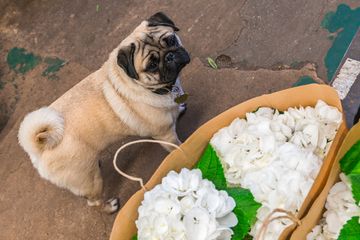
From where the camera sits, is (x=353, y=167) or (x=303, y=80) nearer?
(x=353, y=167)

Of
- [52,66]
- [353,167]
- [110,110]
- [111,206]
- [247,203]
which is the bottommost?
[111,206]

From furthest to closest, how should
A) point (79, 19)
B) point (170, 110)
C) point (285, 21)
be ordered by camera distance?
point (79, 19) → point (285, 21) → point (170, 110)

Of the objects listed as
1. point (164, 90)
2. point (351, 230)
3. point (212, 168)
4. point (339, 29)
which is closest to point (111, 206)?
point (164, 90)

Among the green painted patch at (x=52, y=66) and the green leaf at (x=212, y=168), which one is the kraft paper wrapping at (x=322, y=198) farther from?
the green painted patch at (x=52, y=66)

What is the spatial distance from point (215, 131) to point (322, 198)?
0.52 m

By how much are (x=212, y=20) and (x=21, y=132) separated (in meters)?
1.86

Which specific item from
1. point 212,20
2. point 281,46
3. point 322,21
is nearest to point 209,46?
point 212,20

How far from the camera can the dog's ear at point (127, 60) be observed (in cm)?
219

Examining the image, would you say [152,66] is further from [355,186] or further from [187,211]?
[355,186]

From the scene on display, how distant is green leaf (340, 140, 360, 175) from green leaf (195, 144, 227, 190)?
1.32ft

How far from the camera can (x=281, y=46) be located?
10.4ft

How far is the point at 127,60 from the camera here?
2195mm

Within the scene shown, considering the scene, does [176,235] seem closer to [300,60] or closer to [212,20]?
[300,60]

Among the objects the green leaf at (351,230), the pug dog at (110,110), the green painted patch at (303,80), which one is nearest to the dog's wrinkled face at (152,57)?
the pug dog at (110,110)
